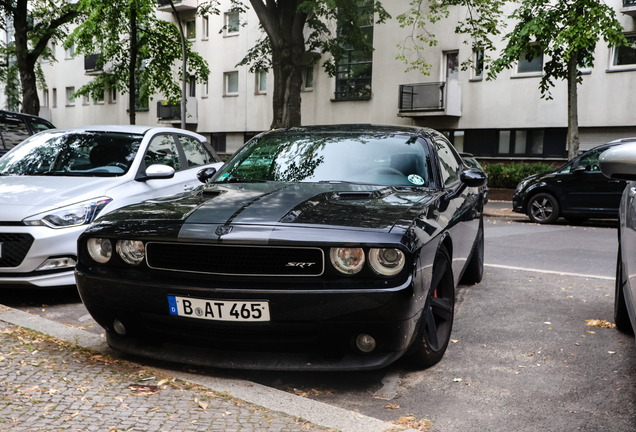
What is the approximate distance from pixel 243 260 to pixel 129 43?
25.8 m

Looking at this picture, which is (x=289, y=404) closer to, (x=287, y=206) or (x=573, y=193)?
(x=287, y=206)

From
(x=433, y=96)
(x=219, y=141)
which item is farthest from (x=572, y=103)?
(x=219, y=141)

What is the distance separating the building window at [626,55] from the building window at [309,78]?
1351 centimetres

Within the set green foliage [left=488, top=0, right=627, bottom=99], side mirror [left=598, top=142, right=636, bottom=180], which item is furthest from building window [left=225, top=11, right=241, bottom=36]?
side mirror [left=598, top=142, right=636, bottom=180]

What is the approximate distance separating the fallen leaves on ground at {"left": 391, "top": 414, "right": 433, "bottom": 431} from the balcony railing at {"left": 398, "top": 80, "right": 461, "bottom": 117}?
81.8 feet

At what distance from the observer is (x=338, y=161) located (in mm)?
4930

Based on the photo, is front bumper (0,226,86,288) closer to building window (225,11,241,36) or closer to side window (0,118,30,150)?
side window (0,118,30,150)

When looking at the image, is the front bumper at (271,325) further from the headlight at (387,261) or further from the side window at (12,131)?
the side window at (12,131)

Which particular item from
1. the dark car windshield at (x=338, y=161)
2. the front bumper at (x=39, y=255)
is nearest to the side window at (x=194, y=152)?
the front bumper at (x=39, y=255)

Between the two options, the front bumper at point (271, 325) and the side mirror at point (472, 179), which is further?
the side mirror at point (472, 179)

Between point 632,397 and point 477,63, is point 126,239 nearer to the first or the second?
point 632,397

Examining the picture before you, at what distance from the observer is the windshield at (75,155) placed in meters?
6.87

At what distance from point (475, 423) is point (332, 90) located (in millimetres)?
29171

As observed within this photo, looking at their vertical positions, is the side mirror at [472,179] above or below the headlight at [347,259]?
above
